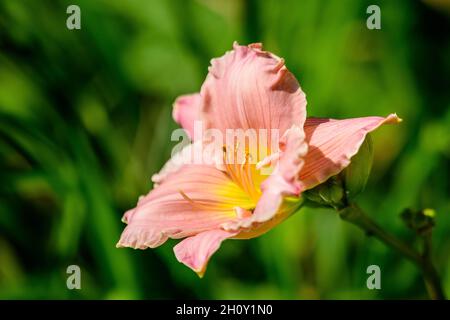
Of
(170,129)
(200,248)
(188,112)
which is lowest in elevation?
(200,248)

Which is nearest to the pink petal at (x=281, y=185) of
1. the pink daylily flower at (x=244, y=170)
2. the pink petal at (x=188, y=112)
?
the pink daylily flower at (x=244, y=170)

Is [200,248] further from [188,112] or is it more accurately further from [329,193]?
[188,112]

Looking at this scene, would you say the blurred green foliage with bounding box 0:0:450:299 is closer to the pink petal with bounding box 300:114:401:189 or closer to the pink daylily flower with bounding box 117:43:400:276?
the pink daylily flower with bounding box 117:43:400:276

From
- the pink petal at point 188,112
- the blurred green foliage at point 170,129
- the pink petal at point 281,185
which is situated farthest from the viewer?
the blurred green foliage at point 170,129

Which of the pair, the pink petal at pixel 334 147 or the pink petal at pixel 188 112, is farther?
A: the pink petal at pixel 188 112

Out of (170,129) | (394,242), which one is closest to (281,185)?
(394,242)

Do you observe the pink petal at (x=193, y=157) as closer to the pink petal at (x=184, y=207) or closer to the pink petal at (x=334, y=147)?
the pink petal at (x=184, y=207)

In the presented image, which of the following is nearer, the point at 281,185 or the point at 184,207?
the point at 281,185
